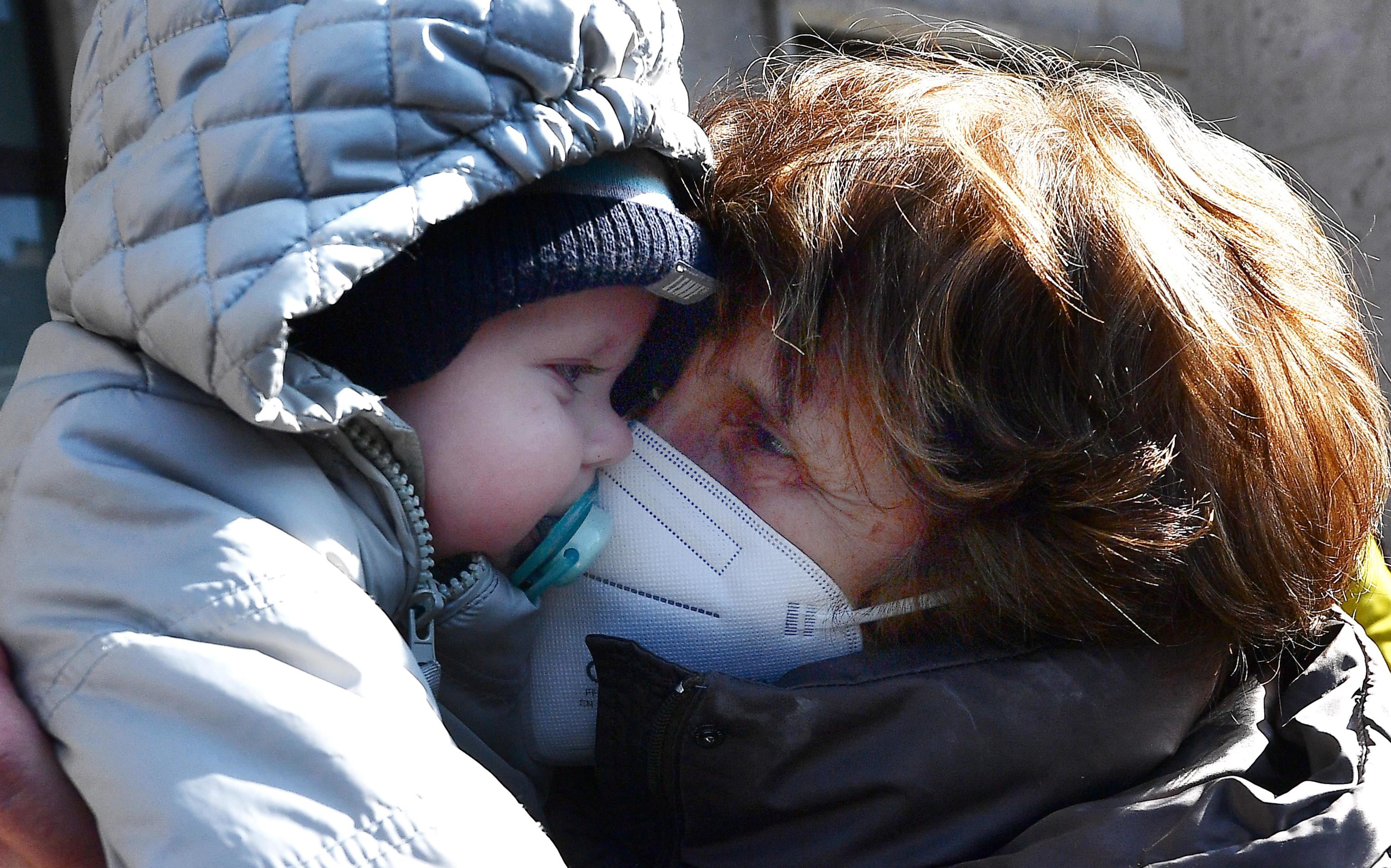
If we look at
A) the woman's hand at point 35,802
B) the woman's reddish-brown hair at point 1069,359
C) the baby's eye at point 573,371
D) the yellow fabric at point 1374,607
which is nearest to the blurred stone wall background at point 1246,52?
the yellow fabric at point 1374,607

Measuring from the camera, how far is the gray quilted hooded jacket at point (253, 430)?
2.77ft

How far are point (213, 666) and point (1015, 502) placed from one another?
89 cm

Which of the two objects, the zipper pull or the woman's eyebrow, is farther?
the woman's eyebrow

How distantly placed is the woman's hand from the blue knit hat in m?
0.39

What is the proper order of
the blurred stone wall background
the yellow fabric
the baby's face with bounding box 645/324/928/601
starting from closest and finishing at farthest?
the baby's face with bounding box 645/324/928/601
the yellow fabric
the blurred stone wall background

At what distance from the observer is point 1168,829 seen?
1.22 m

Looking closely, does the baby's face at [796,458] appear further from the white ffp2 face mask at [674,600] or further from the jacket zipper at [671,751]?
the jacket zipper at [671,751]

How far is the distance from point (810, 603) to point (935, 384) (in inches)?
12.5

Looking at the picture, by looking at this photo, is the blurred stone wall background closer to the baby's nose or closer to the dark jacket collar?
the baby's nose

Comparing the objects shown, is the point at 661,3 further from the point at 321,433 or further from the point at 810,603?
the point at 810,603

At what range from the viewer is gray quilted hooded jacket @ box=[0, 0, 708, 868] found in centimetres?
84

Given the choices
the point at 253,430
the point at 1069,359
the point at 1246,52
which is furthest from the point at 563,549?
the point at 1246,52

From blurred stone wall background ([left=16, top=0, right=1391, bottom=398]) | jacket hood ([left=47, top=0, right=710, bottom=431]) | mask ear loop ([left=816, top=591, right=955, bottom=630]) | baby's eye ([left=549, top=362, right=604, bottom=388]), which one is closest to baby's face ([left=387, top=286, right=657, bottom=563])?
baby's eye ([left=549, top=362, right=604, bottom=388])

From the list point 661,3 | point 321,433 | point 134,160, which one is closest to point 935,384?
point 661,3
